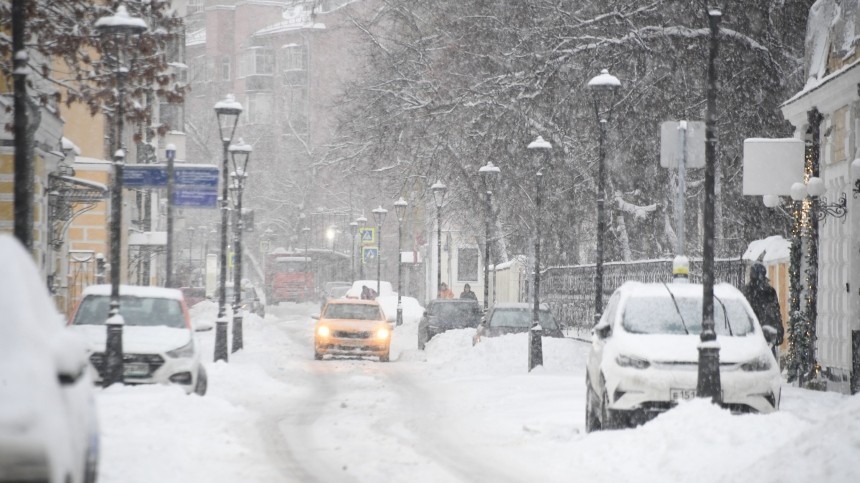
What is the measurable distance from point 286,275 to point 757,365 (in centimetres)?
7389

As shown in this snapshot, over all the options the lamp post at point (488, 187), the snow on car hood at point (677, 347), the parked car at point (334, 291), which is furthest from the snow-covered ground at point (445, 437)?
the parked car at point (334, 291)

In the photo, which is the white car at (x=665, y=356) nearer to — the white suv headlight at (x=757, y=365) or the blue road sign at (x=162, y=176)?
the white suv headlight at (x=757, y=365)

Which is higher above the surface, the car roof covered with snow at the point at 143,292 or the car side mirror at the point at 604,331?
the car roof covered with snow at the point at 143,292

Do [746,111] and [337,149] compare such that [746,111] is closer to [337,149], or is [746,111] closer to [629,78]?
[629,78]

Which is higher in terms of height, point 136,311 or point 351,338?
point 136,311

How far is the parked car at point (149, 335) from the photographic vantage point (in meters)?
17.7

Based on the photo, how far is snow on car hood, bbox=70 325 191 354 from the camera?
17.8m

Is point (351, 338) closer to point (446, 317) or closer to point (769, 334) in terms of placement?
point (446, 317)

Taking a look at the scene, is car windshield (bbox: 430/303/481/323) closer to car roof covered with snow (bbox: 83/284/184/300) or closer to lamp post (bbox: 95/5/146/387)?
car roof covered with snow (bbox: 83/284/184/300)

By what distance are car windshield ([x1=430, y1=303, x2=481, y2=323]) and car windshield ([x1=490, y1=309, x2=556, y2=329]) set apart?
18.3 ft

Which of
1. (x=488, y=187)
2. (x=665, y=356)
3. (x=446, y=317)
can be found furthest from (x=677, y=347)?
(x=488, y=187)

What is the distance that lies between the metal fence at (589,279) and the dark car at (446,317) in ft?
10.1

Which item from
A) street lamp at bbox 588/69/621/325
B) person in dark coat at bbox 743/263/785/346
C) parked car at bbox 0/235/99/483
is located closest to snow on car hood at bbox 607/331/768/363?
person in dark coat at bbox 743/263/785/346

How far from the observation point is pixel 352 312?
112 feet
